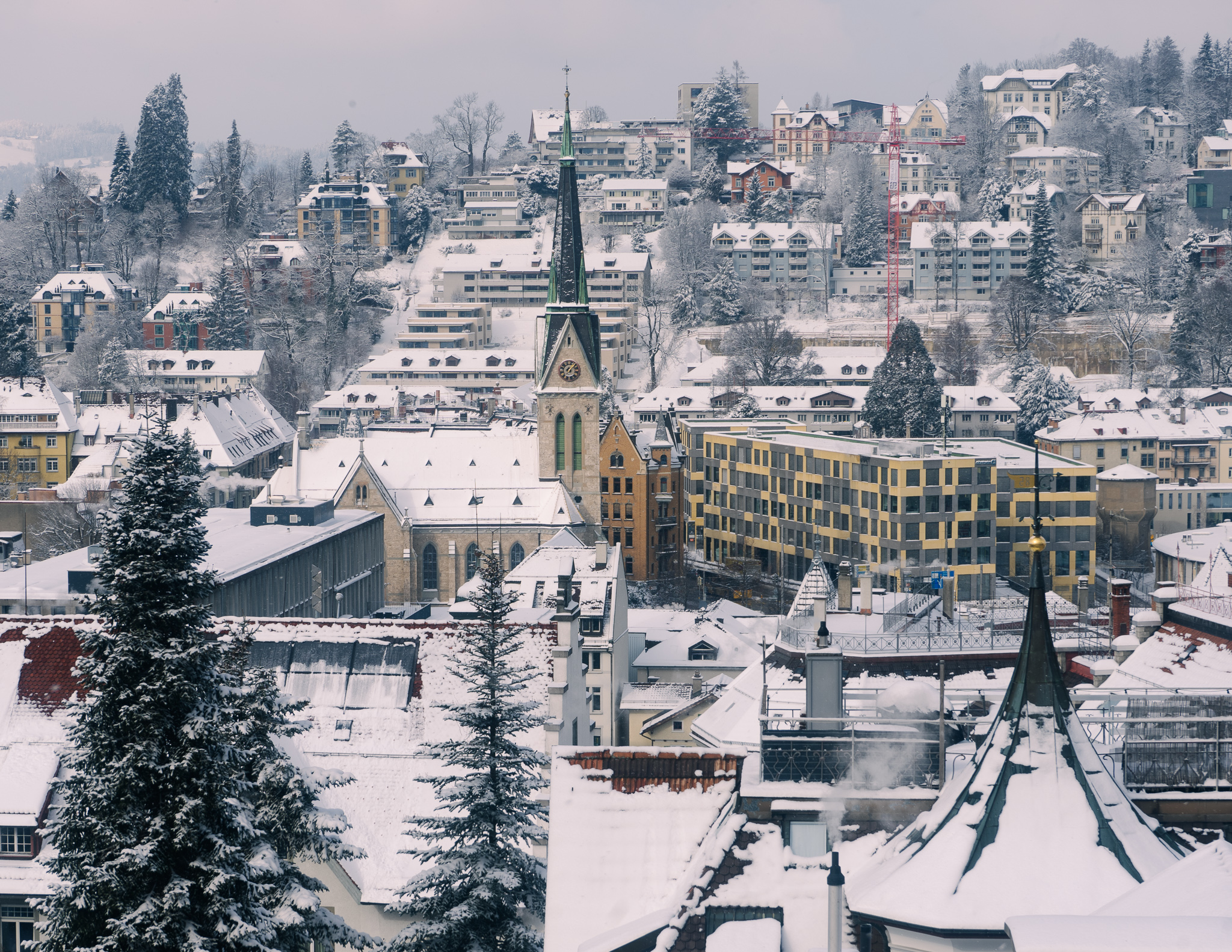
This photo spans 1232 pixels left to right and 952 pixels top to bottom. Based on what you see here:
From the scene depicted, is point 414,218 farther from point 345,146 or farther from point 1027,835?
point 1027,835

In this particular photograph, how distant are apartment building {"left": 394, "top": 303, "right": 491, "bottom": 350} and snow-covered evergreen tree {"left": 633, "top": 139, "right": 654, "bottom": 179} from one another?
38.3 m

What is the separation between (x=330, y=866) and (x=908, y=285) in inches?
5099

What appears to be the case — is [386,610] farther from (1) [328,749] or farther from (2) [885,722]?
(2) [885,722]

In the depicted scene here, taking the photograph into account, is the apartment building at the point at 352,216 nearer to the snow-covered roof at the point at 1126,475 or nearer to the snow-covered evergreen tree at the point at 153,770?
the snow-covered roof at the point at 1126,475

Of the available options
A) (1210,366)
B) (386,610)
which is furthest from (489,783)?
(1210,366)

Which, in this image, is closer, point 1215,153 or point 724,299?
point 724,299

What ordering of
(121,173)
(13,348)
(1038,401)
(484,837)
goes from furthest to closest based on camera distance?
(121,173) → (13,348) → (1038,401) → (484,837)

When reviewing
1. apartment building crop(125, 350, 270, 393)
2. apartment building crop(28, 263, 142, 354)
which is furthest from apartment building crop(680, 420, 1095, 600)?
apartment building crop(28, 263, 142, 354)

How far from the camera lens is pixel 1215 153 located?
6924 inches

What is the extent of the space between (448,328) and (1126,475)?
2523 inches

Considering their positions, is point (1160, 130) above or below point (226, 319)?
above

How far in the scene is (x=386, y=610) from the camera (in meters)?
73.6

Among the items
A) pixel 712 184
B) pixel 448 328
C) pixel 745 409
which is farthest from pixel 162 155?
pixel 745 409

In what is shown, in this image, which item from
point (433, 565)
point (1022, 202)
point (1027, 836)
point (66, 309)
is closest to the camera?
point (1027, 836)
